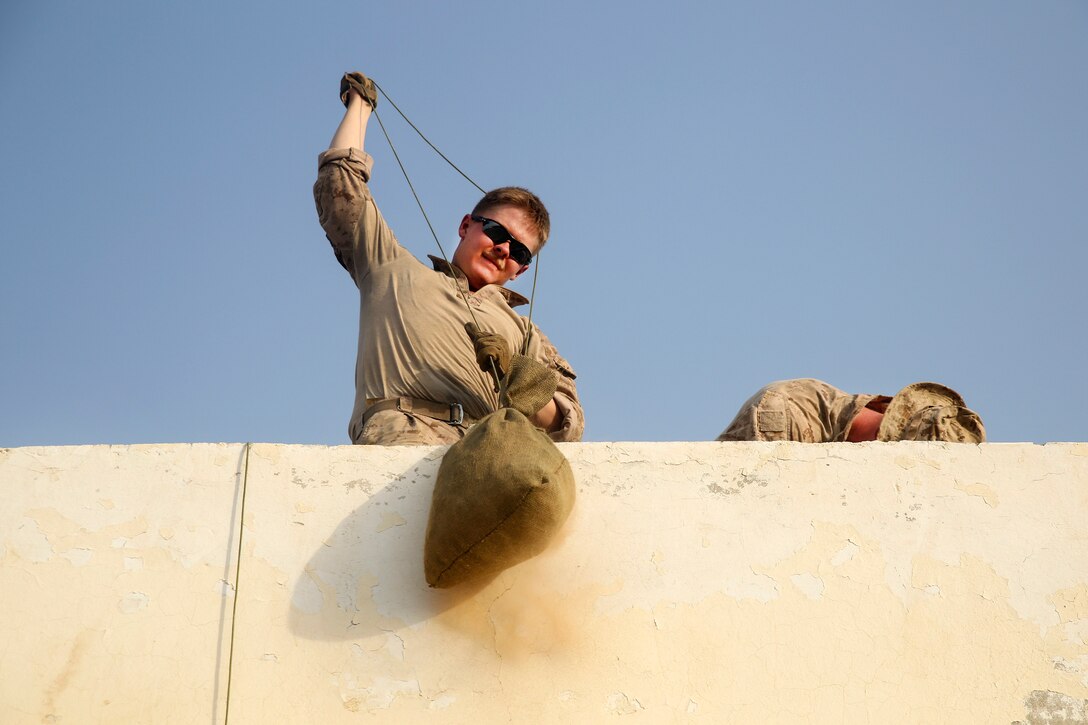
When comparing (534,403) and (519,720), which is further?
(534,403)

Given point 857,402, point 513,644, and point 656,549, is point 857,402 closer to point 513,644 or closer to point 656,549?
point 656,549

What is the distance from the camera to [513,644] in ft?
9.99

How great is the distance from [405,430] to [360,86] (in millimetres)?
1322

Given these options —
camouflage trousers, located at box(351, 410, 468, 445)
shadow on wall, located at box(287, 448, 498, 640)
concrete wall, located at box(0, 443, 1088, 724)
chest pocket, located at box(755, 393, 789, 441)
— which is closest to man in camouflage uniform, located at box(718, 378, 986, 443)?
chest pocket, located at box(755, 393, 789, 441)

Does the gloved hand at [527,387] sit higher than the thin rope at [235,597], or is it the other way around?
the gloved hand at [527,387]

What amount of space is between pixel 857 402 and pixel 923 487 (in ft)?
2.05

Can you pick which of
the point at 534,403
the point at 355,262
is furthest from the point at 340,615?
the point at 355,262

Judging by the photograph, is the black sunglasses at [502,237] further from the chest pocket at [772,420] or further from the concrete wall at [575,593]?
the concrete wall at [575,593]

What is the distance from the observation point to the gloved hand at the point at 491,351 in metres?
3.65

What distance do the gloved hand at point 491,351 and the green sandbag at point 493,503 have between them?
0.57 metres

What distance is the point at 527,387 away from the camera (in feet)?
11.0

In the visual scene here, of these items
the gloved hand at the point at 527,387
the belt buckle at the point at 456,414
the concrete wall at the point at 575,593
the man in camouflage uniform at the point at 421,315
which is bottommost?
the concrete wall at the point at 575,593

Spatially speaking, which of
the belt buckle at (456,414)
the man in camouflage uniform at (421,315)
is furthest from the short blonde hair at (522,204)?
the belt buckle at (456,414)

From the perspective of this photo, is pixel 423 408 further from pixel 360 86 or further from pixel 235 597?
pixel 360 86
